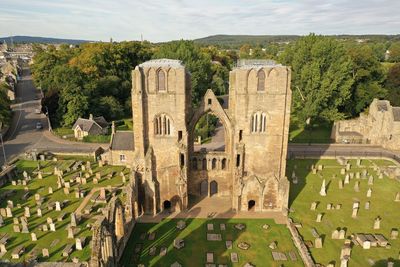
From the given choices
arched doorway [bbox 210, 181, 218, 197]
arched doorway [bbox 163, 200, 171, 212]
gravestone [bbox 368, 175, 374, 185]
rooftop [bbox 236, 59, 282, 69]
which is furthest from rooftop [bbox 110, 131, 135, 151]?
gravestone [bbox 368, 175, 374, 185]

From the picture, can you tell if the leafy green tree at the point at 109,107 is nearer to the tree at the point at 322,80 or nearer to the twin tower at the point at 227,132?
the twin tower at the point at 227,132

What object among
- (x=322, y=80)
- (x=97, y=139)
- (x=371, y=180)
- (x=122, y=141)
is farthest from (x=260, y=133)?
(x=97, y=139)

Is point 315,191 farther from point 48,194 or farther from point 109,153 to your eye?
point 48,194

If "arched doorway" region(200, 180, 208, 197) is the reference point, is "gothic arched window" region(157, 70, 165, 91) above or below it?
above

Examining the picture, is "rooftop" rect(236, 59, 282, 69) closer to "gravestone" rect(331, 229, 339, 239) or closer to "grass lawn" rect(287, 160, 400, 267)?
"grass lawn" rect(287, 160, 400, 267)

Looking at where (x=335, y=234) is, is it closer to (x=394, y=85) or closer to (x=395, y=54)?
(x=394, y=85)
